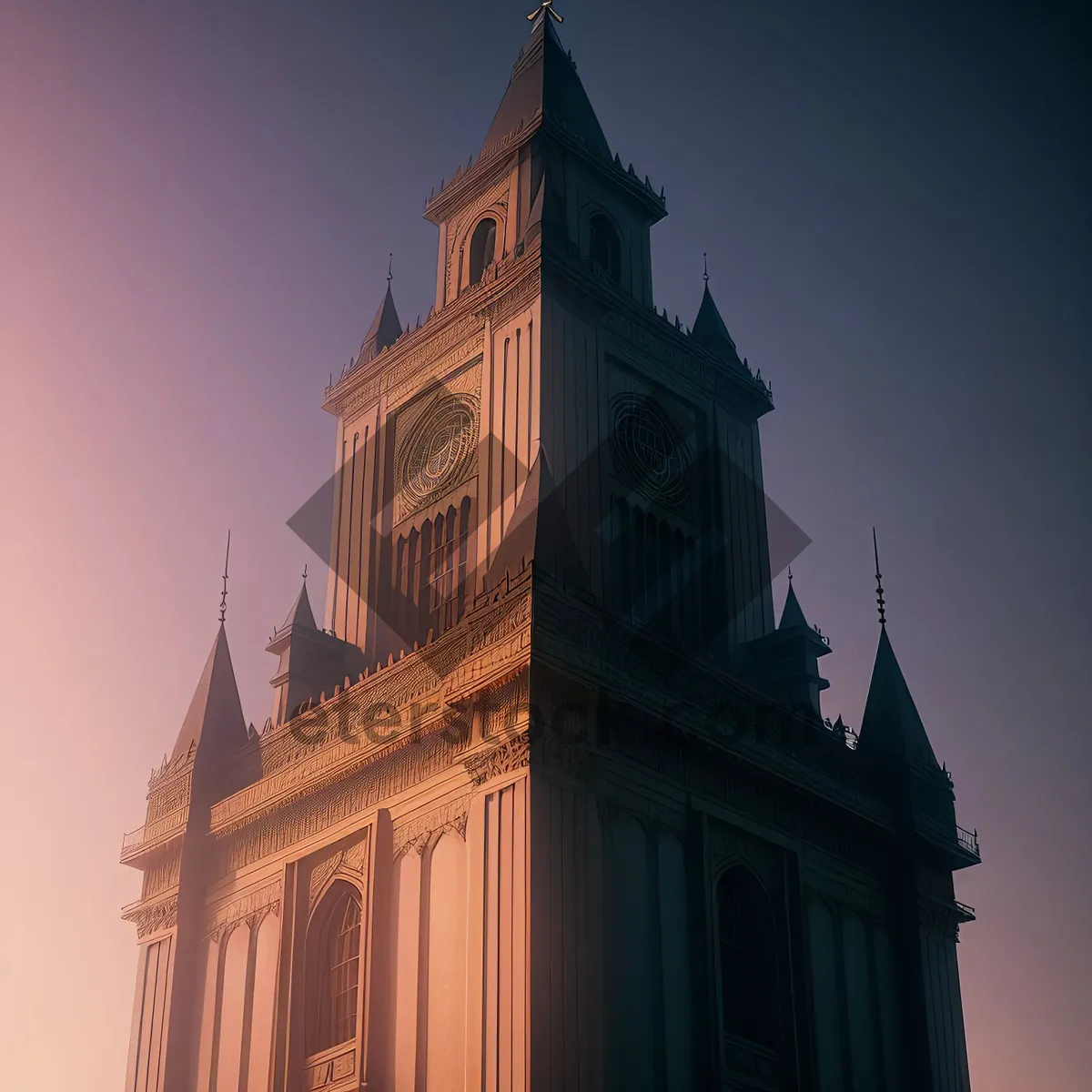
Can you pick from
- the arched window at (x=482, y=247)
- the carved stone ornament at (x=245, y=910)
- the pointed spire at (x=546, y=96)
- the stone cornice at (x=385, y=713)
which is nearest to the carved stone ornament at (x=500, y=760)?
the stone cornice at (x=385, y=713)

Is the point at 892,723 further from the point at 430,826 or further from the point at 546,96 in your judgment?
the point at 546,96

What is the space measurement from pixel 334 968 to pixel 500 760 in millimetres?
6221

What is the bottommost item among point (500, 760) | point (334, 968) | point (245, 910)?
point (334, 968)

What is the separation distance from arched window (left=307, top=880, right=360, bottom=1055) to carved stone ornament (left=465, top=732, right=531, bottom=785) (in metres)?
4.33

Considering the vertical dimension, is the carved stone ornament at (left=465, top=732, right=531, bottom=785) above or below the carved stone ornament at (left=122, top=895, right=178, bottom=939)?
above

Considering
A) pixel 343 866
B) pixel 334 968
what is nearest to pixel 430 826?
pixel 343 866

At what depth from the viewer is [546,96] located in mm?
46500

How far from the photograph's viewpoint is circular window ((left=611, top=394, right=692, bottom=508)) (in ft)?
133

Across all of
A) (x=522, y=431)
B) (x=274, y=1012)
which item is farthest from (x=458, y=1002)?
(x=522, y=431)

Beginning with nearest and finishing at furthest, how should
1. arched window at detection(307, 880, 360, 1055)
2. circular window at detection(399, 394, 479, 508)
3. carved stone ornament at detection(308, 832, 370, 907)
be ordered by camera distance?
arched window at detection(307, 880, 360, 1055)
carved stone ornament at detection(308, 832, 370, 907)
circular window at detection(399, 394, 479, 508)

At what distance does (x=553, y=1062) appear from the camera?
29.2 m

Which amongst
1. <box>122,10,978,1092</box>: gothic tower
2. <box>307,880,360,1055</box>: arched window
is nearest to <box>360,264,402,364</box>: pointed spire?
<box>122,10,978,1092</box>: gothic tower

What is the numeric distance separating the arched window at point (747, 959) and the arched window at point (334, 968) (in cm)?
713

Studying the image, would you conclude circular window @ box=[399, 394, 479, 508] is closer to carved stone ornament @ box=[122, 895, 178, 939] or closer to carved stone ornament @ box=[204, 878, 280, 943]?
carved stone ornament @ box=[204, 878, 280, 943]
